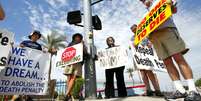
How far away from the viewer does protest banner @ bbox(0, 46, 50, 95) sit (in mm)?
5746

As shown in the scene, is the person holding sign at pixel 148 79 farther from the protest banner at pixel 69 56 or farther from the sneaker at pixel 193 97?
the sneaker at pixel 193 97

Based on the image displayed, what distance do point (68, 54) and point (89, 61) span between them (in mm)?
627

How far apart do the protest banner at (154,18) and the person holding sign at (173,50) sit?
0.08 m

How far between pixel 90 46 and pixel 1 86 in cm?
268

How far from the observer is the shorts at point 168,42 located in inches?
178

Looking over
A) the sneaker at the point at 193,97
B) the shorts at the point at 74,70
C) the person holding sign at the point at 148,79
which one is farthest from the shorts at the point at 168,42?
the shorts at the point at 74,70

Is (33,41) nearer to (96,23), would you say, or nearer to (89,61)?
(89,61)

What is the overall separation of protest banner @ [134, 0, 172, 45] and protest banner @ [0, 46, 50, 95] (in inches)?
99.6

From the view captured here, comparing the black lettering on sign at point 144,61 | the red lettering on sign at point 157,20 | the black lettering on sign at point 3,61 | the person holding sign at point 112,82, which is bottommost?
the person holding sign at point 112,82

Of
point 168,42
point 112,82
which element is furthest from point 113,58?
point 168,42

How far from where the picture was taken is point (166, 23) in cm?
484

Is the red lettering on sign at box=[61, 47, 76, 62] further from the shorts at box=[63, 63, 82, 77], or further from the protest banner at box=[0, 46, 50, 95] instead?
the protest banner at box=[0, 46, 50, 95]

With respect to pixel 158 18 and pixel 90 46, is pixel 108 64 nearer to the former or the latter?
pixel 90 46

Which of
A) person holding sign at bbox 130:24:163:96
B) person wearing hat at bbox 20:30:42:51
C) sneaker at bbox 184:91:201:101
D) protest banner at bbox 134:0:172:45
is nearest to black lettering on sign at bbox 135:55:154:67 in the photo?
person holding sign at bbox 130:24:163:96
